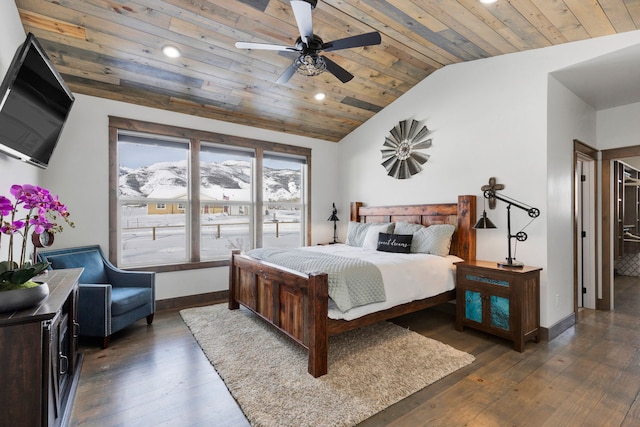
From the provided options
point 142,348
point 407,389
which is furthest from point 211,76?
point 407,389

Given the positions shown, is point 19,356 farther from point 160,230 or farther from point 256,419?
point 160,230

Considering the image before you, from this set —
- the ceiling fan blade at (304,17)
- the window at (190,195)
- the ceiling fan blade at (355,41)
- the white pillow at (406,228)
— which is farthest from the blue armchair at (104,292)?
the white pillow at (406,228)

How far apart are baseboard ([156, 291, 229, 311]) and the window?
43 centimetres

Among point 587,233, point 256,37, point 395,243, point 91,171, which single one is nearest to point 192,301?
point 91,171

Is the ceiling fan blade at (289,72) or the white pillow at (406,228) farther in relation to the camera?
the white pillow at (406,228)

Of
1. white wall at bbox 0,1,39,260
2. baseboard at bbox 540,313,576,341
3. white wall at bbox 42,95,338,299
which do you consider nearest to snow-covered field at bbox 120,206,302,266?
white wall at bbox 42,95,338,299

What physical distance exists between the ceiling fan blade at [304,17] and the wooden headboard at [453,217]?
101 inches

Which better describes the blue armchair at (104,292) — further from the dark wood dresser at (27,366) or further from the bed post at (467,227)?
the bed post at (467,227)

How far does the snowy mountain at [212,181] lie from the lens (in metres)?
4.06

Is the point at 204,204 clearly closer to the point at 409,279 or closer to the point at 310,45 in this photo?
the point at 310,45

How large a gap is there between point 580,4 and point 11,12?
14.4ft

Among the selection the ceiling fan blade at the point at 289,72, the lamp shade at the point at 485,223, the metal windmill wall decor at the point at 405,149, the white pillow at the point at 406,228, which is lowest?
the white pillow at the point at 406,228

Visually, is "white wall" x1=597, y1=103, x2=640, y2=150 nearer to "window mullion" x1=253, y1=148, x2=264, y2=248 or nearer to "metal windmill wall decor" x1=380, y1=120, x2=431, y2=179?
"metal windmill wall decor" x1=380, y1=120, x2=431, y2=179

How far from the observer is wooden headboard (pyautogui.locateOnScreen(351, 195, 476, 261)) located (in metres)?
3.68
